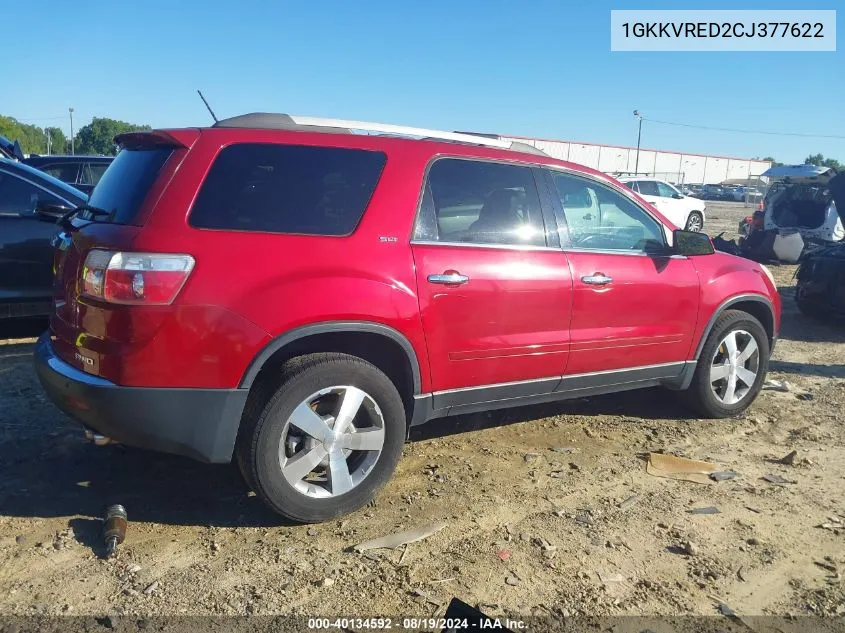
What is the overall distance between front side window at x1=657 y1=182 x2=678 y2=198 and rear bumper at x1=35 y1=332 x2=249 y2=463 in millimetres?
20671

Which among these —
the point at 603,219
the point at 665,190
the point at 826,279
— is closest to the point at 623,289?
the point at 603,219

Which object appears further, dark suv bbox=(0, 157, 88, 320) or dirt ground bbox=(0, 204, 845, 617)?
dark suv bbox=(0, 157, 88, 320)

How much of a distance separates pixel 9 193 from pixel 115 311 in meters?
3.74

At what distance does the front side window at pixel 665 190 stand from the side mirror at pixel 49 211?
1923 centimetres

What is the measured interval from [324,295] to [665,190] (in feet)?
67.8

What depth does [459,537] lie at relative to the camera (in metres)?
3.31

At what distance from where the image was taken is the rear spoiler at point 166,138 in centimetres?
319

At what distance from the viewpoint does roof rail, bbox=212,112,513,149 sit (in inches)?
135

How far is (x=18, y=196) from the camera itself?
5.85 meters

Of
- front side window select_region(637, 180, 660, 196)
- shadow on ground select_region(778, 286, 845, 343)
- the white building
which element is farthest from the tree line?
shadow on ground select_region(778, 286, 845, 343)

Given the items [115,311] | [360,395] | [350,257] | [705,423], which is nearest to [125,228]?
[115,311]

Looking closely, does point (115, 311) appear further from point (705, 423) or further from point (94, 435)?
point (705, 423)

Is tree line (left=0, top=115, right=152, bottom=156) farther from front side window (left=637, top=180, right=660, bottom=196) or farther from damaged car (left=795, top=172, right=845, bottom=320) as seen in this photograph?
damaged car (left=795, top=172, right=845, bottom=320)

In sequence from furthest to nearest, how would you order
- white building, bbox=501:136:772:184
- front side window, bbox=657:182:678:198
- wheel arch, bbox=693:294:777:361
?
white building, bbox=501:136:772:184, front side window, bbox=657:182:678:198, wheel arch, bbox=693:294:777:361
